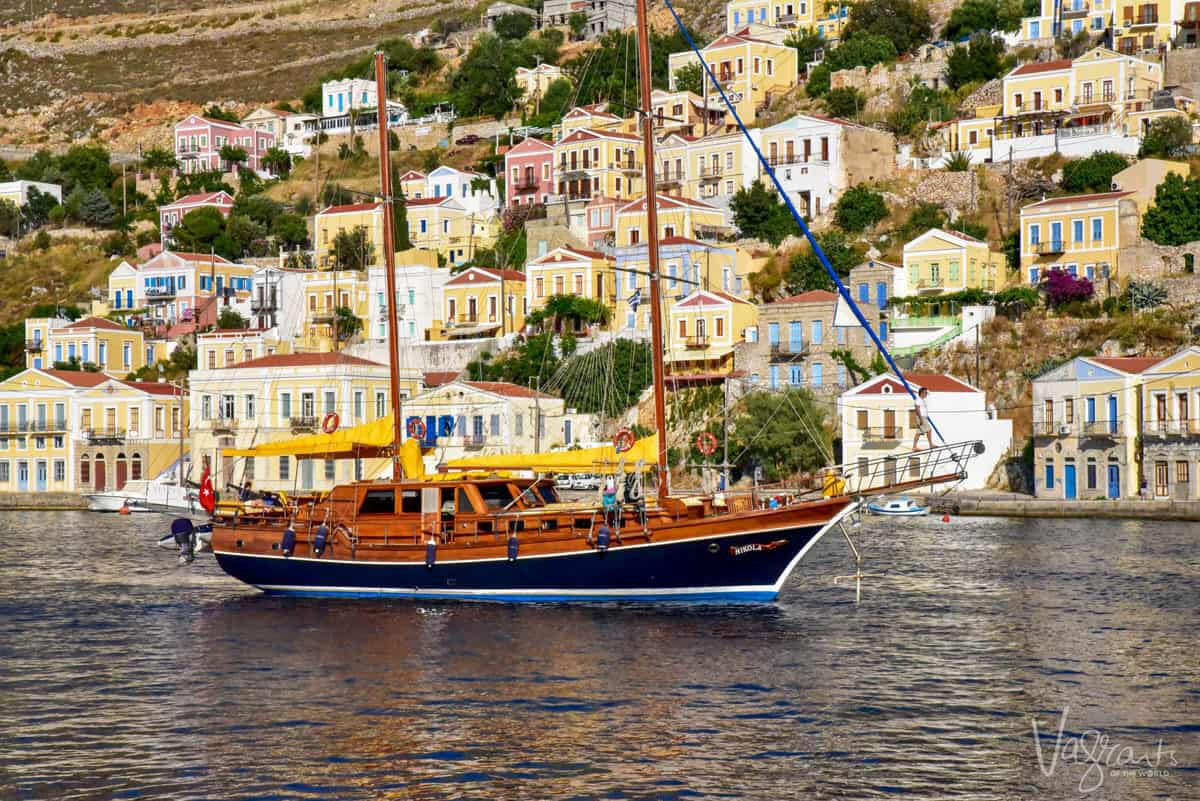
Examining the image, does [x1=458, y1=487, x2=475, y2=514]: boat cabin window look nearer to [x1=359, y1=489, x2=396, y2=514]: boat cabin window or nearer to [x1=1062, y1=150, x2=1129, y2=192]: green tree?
[x1=359, y1=489, x2=396, y2=514]: boat cabin window

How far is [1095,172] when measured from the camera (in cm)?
9044

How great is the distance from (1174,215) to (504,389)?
34.7 m

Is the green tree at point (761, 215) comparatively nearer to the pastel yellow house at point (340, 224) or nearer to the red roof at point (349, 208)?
the pastel yellow house at point (340, 224)

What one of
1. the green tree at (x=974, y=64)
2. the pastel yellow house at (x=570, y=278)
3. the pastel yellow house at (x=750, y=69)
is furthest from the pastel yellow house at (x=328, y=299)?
the green tree at (x=974, y=64)

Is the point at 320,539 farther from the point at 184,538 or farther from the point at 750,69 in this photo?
the point at 750,69

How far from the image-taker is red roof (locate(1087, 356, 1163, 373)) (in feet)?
222

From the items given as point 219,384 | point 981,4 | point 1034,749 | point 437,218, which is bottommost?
point 1034,749

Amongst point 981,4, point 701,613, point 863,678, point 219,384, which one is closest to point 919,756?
point 863,678

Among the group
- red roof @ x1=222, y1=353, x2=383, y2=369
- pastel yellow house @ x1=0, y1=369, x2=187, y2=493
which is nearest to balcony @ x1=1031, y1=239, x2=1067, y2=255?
red roof @ x1=222, y1=353, x2=383, y2=369

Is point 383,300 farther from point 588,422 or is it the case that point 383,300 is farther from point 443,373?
point 588,422

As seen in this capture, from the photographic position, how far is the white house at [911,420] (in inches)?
2837

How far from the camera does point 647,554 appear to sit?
3534cm

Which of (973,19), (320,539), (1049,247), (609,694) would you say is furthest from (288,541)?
(973,19)

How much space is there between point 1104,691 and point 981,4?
324 feet
